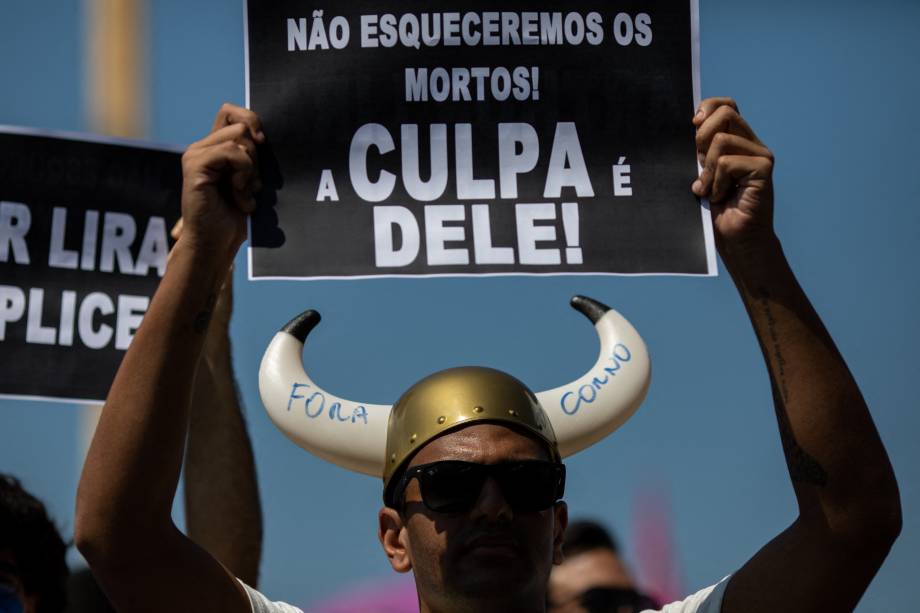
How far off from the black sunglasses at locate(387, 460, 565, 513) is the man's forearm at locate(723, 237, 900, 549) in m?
0.48

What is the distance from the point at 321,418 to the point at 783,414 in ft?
3.38

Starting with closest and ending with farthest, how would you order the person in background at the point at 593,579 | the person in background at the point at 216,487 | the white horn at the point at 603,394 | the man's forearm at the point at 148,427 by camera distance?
the man's forearm at the point at 148,427 < the white horn at the point at 603,394 < the person in background at the point at 216,487 < the person in background at the point at 593,579

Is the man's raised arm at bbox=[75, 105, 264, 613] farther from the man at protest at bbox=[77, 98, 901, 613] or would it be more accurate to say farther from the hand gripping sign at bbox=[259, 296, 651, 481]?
the hand gripping sign at bbox=[259, 296, 651, 481]

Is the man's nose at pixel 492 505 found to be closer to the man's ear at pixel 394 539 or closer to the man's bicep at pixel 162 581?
the man's ear at pixel 394 539

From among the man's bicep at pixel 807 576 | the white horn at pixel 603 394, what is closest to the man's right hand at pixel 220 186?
the white horn at pixel 603 394

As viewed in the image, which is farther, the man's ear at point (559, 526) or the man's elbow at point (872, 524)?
the man's ear at point (559, 526)

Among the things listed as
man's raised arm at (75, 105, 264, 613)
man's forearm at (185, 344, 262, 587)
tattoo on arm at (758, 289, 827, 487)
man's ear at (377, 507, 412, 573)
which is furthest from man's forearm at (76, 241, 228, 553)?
man's forearm at (185, 344, 262, 587)

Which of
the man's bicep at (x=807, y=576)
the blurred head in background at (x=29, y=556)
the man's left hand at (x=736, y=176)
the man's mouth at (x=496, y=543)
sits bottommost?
the blurred head in background at (x=29, y=556)

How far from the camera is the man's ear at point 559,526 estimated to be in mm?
2604

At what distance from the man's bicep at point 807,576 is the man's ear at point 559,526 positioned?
0.36 meters

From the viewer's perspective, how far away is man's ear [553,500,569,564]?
2.60 m

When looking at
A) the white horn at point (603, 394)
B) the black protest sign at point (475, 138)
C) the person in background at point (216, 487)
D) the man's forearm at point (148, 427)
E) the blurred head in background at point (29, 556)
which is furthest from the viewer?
the person in background at point (216, 487)

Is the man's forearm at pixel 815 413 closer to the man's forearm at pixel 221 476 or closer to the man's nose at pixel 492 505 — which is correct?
the man's nose at pixel 492 505

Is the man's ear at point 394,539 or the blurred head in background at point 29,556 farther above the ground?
the man's ear at point 394,539
